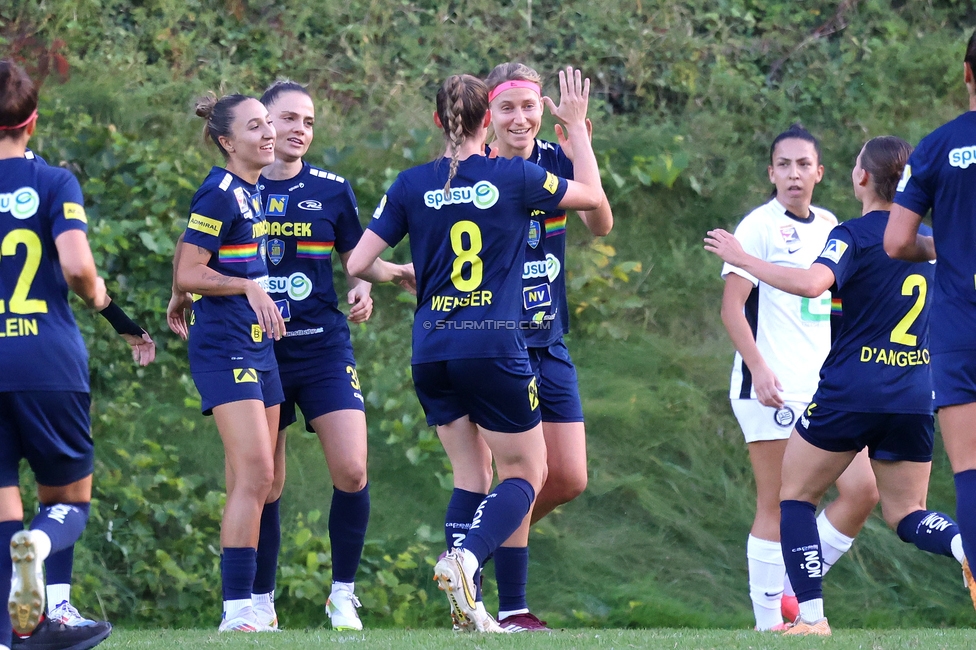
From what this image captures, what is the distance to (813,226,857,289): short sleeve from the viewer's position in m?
5.00

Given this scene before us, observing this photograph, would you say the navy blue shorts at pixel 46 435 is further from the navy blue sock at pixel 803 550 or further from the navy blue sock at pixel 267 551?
the navy blue sock at pixel 803 550

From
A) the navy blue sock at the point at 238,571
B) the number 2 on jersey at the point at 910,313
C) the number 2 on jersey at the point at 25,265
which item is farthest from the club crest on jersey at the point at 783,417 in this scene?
the number 2 on jersey at the point at 25,265

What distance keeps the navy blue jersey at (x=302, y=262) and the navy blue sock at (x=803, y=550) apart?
226 centimetres

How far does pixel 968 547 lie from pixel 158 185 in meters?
6.28

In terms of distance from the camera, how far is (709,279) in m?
9.13

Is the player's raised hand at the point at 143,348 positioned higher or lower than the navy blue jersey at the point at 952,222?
lower

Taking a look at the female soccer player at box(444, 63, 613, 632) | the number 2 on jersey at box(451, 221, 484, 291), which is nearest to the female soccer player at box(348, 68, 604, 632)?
the number 2 on jersey at box(451, 221, 484, 291)

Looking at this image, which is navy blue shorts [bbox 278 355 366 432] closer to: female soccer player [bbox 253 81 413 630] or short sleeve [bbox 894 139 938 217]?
female soccer player [bbox 253 81 413 630]

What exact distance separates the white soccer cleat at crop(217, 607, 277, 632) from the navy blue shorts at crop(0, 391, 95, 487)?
1.71 meters

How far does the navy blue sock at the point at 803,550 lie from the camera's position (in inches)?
204

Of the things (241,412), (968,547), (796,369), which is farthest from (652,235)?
(968,547)

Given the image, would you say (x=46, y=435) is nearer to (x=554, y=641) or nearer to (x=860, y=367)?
(x=554, y=641)

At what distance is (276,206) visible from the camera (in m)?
5.99

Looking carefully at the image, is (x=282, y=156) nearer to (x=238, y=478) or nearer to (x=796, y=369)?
(x=238, y=478)
